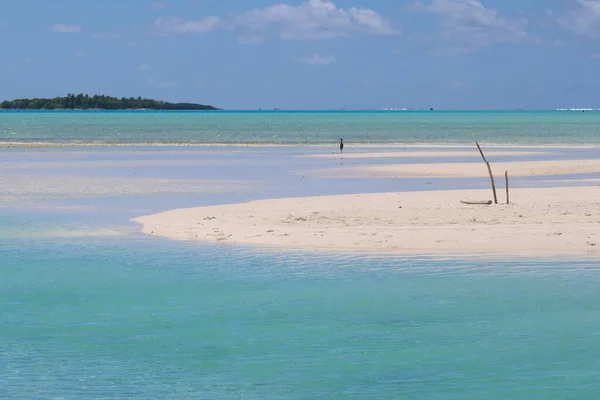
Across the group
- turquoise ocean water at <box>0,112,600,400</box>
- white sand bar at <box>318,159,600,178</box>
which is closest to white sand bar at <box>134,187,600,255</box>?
turquoise ocean water at <box>0,112,600,400</box>

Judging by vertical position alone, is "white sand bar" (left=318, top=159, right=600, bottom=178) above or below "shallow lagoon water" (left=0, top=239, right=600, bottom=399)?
above

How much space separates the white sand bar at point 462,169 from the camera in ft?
143

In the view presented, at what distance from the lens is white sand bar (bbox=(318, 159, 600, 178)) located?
4347 centimetres

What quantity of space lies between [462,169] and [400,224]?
23.7 metres

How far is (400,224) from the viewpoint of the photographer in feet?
78.6

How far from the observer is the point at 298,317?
49.8 ft

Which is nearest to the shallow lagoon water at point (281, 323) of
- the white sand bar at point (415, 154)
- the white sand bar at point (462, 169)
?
the white sand bar at point (462, 169)

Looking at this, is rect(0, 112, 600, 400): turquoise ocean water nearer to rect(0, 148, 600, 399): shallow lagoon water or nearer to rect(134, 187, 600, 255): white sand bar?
rect(0, 148, 600, 399): shallow lagoon water

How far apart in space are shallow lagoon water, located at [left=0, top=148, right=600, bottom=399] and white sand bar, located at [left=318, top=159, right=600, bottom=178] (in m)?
21.7

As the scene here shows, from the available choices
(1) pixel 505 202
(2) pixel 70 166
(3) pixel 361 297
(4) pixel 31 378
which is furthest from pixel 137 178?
(4) pixel 31 378

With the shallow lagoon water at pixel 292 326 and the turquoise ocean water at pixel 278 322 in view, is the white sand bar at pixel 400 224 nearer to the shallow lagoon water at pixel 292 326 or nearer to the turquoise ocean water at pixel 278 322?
the turquoise ocean water at pixel 278 322

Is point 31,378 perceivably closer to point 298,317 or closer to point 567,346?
point 298,317

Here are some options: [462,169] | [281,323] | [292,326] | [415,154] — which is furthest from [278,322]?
[415,154]

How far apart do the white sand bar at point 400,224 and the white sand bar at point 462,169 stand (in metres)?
12.9
